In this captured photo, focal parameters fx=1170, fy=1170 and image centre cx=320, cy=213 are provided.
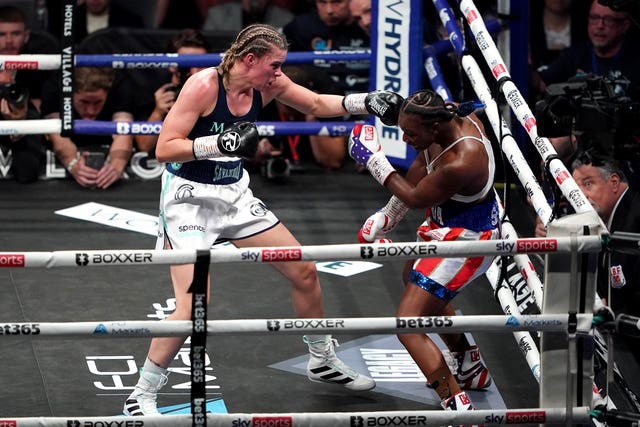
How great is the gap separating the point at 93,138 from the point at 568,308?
14.1 feet

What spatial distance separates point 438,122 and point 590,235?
3.54ft

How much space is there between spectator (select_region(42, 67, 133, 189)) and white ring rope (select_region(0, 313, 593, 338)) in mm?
3676

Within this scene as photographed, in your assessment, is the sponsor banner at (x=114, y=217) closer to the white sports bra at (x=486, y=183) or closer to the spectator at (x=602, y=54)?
the white sports bra at (x=486, y=183)

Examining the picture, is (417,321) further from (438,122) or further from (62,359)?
(62,359)

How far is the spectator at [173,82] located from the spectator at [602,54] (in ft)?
7.28

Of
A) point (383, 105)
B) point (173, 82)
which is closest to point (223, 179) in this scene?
point (383, 105)

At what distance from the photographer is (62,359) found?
16.0 feet

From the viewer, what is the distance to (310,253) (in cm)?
329

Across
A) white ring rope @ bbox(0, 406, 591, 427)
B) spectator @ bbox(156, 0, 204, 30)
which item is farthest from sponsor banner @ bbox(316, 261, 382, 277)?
spectator @ bbox(156, 0, 204, 30)

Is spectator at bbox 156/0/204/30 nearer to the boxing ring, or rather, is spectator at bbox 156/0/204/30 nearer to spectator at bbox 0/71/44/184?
spectator at bbox 0/71/44/184

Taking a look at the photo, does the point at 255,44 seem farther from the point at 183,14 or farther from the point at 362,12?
the point at 183,14

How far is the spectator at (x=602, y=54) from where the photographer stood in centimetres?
717

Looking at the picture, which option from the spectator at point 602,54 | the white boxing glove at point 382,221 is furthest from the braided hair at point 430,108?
the spectator at point 602,54

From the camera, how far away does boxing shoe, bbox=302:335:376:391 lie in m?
4.66
